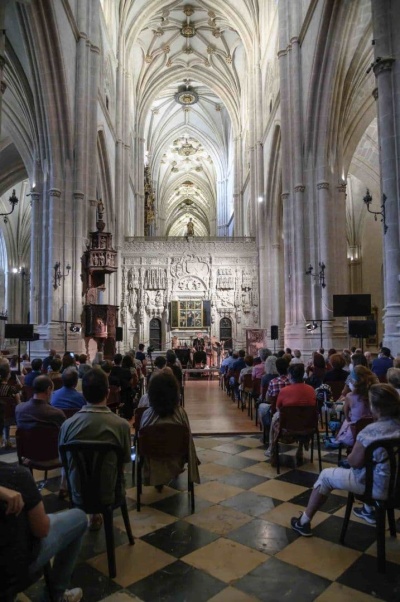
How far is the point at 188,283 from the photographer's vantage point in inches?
966

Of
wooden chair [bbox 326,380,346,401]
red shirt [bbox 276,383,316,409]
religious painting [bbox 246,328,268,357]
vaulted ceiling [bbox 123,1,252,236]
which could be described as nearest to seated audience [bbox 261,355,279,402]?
wooden chair [bbox 326,380,346,401]

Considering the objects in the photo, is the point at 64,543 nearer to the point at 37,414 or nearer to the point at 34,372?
the point at 37,414

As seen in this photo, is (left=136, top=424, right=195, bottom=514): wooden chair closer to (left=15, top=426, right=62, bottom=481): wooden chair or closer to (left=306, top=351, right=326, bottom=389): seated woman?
(left=15, top=426, right=62, bottom=481): wooden chair

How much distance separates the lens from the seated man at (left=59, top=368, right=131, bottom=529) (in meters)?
3.13

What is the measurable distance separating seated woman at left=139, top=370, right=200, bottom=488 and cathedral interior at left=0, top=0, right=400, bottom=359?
511 centimetres

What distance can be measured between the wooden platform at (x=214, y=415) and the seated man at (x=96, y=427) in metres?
3.86

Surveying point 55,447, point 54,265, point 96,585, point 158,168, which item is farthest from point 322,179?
point 158,168

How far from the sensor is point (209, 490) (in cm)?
439

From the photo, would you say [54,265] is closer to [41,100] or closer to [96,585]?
[41,100]

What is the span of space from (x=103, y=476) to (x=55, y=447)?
1.07 meters

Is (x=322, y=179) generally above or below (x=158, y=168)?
below

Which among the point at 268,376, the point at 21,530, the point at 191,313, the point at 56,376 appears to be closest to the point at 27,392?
the point at 56,376

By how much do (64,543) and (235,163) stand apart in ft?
108

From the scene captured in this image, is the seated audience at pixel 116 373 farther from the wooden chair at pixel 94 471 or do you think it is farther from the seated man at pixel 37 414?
the wooden chair at pixel 94 471
